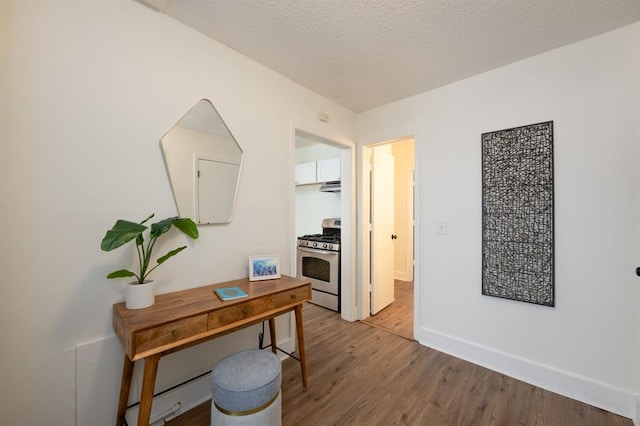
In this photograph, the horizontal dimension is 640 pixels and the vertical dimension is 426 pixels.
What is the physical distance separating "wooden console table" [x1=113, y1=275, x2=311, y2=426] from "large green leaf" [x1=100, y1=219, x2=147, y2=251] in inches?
14.6

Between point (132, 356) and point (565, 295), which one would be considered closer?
point (132, 356)

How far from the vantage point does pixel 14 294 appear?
1.22m

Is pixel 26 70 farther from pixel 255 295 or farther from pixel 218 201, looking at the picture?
pixel 255 295

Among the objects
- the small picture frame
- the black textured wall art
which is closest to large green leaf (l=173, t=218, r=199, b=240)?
the small picture frame

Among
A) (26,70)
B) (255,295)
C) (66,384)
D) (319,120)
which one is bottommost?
(66,384)

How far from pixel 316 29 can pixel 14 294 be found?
2230mm

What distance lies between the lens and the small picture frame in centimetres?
202

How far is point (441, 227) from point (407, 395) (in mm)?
1472

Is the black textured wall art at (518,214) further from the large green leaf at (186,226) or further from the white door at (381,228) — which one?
the large green leaf at (186,226)

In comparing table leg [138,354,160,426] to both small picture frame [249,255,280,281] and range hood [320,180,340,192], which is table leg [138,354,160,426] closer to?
small picture frame [249,255,280,281]

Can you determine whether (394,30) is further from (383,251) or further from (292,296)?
(383,251)

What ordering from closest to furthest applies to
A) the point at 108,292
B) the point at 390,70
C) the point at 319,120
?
the point at 108,292 < the point at 390,70 < the point at 319,120

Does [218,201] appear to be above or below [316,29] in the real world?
below

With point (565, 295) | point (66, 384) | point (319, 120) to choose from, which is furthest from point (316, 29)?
point (565, 295)
